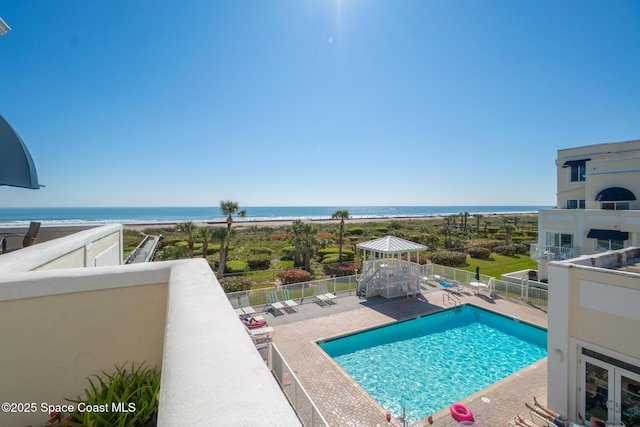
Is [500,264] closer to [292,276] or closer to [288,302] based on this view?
[292,276]

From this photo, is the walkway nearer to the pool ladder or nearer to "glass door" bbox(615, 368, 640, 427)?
the pool ladder

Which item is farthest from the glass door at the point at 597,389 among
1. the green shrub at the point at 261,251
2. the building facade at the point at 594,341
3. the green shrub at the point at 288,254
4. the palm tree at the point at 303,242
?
the green shrub at the point at 261,251

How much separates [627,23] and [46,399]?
19864mm

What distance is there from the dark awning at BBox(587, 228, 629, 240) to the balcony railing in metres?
1.11

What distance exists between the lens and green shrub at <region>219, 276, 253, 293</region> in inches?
632

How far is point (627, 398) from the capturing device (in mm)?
5867

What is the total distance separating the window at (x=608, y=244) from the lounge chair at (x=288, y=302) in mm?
15875

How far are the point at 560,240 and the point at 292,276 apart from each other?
1583 centimetres

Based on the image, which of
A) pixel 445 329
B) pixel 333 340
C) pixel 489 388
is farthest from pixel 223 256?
pixel 489 388

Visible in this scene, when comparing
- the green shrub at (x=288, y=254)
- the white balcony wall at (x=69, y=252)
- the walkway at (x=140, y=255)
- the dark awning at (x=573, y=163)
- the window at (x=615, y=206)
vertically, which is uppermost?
the dark awning at (x=573, y=163)

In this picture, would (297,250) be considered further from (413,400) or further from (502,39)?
(502,39)

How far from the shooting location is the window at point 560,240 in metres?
16.4

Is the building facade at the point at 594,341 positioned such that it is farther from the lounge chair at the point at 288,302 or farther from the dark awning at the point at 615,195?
the dark awning at the point at 615,195

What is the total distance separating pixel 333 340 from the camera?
11.0 meters
